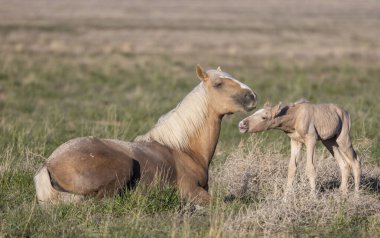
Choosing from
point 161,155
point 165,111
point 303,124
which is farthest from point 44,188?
point 165,111

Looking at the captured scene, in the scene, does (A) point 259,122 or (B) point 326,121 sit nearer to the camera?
(A) point 259,122

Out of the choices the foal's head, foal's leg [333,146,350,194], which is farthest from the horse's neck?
foal's leg [333,146,350,194]

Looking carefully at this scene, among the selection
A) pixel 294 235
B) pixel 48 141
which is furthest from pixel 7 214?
pixel 48 141

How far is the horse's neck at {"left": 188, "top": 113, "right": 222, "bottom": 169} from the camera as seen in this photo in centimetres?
810

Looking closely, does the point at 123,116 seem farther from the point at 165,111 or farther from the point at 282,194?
the point at 282,194

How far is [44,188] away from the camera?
7039 mm

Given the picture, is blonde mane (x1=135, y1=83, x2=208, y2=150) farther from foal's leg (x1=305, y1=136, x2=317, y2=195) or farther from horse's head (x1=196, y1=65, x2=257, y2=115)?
foal's leg (x1=305, y1=136, x2=317, y2=195)

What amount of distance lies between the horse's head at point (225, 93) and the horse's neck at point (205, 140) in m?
0.13

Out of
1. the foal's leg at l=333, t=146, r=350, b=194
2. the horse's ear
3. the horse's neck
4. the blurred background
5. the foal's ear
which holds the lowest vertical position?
the blurred background

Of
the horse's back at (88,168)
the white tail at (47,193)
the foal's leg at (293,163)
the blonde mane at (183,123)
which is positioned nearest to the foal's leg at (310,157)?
the foal's leg at (293,163)

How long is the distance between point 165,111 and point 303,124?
8435 millimetres

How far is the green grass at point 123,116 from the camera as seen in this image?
6652 mm

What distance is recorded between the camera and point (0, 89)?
63.8ft

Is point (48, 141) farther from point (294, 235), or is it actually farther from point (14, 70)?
point (14, 70)
